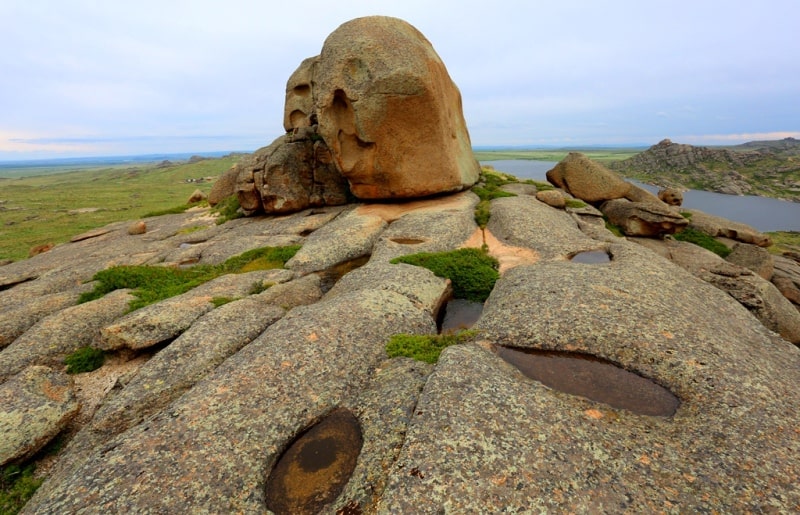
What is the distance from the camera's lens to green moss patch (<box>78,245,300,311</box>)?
1767cm

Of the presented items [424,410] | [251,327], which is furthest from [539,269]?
[251,327]

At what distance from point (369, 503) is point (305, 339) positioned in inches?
223

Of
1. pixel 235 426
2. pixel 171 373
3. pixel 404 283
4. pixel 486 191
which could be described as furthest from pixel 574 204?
pixel 171 373

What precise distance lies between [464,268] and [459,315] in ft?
10.1

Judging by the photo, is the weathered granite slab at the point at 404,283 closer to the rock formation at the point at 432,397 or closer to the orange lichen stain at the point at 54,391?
the rock formation at the point at 432,397

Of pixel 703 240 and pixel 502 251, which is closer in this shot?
pixel 502 251

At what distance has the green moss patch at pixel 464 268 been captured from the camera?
17438 millimetres

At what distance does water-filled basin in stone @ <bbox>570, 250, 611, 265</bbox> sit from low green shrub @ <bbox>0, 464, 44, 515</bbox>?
2093 centimetres

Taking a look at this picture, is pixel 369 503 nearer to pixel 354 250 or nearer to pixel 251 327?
pixel 251 327

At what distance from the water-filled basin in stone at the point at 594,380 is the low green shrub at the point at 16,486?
41.2 feet

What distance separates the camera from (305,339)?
11.8 m

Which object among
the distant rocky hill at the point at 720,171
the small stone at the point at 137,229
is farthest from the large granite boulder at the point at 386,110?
the distant rocky hill at the point at 720,171

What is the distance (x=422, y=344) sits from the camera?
1205cm

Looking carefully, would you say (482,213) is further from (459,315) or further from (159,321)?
(159,321)
